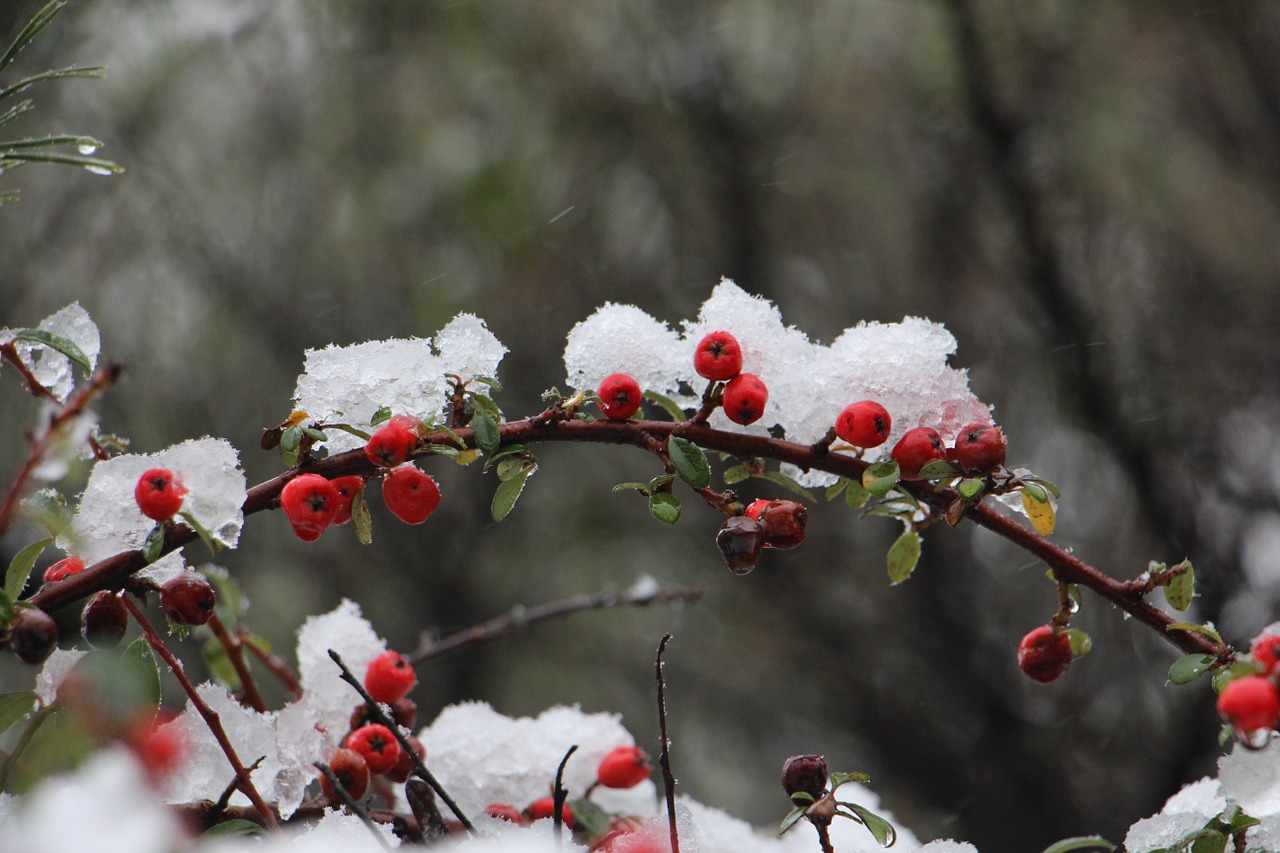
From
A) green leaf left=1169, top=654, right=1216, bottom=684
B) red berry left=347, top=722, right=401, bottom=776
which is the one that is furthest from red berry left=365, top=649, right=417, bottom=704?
green leaf left=1169, top=654, right=1216, bottom=684

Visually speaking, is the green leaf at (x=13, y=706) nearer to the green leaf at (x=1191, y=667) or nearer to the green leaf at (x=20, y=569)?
the green leaf at (x=20, y=569)

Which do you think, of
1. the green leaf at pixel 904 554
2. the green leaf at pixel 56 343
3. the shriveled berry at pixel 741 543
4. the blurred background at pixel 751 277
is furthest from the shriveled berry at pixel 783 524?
the blurred background at pixel 751 277

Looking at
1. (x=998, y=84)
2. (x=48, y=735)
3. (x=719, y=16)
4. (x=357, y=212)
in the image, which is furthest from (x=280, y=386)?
(x=48, y=735)

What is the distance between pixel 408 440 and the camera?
87 cm

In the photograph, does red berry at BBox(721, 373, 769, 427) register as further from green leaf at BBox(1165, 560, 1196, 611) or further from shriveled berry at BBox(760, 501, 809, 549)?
green leaf at BBox(1165, 560, 1196, 611)

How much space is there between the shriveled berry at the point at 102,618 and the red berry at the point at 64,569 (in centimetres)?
11

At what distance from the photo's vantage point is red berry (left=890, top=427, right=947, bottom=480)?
932 mm

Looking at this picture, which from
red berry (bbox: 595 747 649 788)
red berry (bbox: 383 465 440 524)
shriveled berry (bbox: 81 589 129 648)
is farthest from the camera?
red berry (bbox: 595 747 649 788)

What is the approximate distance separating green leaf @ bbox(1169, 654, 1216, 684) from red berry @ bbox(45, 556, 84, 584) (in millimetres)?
963

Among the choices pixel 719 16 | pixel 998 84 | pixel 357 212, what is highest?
pixel 998 84

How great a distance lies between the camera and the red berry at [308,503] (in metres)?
0.87

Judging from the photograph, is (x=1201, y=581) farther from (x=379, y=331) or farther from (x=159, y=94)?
(x=159, y=94)

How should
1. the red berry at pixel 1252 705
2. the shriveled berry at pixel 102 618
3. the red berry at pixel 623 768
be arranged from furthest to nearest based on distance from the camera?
the red berry at pixel 623 768, the shriveled berry at pixel 102 618, the red berry at pixel 1252 705

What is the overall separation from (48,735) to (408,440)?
34cm
